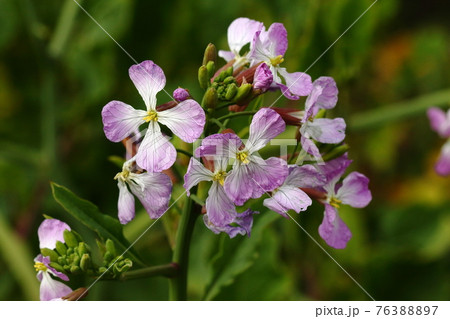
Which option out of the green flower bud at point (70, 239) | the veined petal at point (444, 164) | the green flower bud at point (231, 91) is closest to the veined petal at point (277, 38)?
the green flower bud at point (231, 91)

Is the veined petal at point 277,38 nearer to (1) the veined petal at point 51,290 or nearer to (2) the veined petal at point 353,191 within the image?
(2) the veined petal at point 353,191

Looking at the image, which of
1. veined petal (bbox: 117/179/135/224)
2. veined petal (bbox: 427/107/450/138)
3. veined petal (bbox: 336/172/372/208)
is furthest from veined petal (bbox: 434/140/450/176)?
veined petal (bbox: 117/179/135/224)

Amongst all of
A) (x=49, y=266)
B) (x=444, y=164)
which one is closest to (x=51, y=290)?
(x=49, y=266)

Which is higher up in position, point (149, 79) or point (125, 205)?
point (149, 79)

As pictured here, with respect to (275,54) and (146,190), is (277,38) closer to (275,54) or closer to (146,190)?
(275,54)

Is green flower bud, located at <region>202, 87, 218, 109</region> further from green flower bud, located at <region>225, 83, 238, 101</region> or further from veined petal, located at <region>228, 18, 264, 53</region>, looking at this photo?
veined petal, located at <region>228, 18, 264, 53</region>
